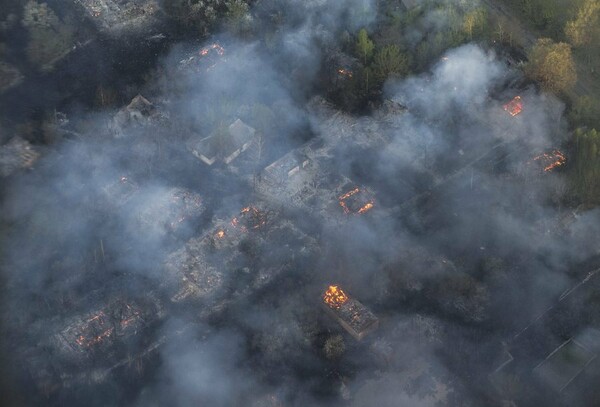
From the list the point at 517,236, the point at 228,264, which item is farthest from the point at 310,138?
the point at 517,236

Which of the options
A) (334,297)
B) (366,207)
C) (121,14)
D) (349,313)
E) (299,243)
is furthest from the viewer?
(121,14)

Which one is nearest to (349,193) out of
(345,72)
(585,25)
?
(345,72)

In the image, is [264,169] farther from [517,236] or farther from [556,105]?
[556,105]

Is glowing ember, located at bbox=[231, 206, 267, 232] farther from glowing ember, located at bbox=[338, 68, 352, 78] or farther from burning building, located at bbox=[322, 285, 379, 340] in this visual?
glowing ember, located at bbox=[338, 68, 352, 78]

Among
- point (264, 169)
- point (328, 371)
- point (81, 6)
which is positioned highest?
point (81, 6)

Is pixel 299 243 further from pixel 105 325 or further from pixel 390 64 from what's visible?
pixel 390 64

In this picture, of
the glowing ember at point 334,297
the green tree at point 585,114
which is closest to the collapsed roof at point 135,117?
the glowing ember at point 334,297

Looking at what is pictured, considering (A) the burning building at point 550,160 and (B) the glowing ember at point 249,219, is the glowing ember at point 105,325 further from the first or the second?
(A) the burning building at point 550,160
